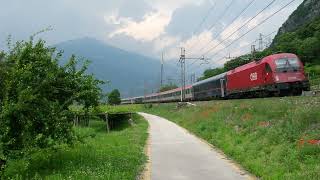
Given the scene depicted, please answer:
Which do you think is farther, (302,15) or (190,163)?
Answer: (302,15)

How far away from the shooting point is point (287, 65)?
35656 millimetres

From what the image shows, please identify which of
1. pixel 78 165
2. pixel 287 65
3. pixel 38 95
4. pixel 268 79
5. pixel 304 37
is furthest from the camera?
pixel 304 37

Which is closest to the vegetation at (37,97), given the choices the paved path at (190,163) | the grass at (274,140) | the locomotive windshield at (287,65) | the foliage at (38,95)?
the foliage at (38,95)

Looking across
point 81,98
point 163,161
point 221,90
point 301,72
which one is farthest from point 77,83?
point 221,90

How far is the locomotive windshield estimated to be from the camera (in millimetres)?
35281

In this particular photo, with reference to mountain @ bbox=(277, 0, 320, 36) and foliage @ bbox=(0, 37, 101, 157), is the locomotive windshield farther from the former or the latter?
mountain @ bbox=(277, 0, 320, 36)

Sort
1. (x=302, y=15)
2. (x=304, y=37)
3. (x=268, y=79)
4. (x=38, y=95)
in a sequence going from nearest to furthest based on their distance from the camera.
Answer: (x=38, y=95)
(x=268, y=79)
(x=304, y=37)
(x=302, y=15)

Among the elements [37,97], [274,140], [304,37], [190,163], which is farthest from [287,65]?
[304,37]

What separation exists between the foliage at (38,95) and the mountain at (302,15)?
4535 inches

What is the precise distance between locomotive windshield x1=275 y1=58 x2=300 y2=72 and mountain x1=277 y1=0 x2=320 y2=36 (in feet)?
303

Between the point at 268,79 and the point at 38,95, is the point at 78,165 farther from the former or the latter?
the point at 268,79

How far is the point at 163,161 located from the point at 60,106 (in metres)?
4.15

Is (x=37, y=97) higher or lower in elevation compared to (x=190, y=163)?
higher

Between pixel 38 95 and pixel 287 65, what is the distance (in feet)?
82.3
